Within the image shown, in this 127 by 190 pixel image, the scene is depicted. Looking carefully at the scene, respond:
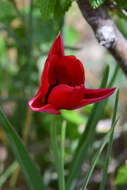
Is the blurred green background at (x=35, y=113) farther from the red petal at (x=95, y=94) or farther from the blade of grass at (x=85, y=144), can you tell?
the red petal at (x=95, y=94)

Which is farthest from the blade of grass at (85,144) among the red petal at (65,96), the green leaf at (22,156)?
the red petal at (65,96)

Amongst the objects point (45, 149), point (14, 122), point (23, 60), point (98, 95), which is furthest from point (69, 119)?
point (98, 95)

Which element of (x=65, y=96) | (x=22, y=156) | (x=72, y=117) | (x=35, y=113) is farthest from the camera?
(x=35, y=113)

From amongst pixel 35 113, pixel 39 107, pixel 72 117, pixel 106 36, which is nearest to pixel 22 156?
pixel 39 107

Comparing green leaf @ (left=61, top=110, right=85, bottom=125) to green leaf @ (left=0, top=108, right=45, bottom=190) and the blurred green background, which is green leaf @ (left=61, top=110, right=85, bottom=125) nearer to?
the blurred green background

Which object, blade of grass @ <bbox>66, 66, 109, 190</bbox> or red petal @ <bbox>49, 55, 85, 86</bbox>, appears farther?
blade of grass @ <bbox>66, 66, 109, 190</bbox>

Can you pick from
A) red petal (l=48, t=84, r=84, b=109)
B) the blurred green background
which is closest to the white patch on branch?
red petal (l=48, t=84, r=84, b=109)

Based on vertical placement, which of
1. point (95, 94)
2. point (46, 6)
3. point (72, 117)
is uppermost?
point (46, 6)

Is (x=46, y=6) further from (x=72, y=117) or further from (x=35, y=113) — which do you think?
(x=35, y=113)
